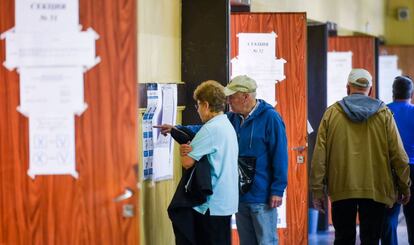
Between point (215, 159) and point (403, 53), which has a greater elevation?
point (403, 53)

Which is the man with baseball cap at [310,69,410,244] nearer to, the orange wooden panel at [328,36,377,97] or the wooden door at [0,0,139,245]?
the wooden door at [0,0,139,245]

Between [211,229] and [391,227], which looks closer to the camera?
[211,229]

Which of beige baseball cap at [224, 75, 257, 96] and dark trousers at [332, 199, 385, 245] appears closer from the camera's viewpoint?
beige baseball cap at [224, 75, 257, 96]

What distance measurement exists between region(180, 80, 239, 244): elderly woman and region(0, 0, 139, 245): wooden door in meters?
0.75

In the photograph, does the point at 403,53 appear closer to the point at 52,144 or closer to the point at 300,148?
the point at 300,148

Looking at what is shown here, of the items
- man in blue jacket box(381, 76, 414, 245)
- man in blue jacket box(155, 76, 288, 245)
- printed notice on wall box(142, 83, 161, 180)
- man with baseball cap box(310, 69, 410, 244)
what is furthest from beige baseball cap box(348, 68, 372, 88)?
printed notice on wall box(142, 83, 161, 180)

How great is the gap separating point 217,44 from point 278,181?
1275 millimetres

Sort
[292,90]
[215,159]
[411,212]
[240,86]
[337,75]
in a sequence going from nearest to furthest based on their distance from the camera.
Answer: [215,159]
[240,86]
[411,212]
[292,90]
[337,75]

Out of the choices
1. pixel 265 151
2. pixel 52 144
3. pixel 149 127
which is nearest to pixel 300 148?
pixel 265 151

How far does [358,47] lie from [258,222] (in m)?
5.34

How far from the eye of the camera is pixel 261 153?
206 inches

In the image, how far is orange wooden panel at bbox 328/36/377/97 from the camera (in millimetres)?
10008

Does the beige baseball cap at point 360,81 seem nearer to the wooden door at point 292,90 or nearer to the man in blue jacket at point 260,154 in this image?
the man in blue jacket at point 260,154

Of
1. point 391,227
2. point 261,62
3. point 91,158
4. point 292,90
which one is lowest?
point 391,227
